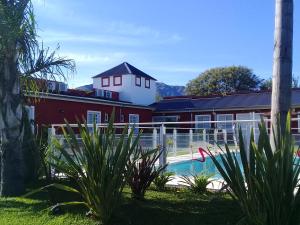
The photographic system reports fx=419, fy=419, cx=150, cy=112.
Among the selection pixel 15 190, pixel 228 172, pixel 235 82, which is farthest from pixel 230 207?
pixel 235 82

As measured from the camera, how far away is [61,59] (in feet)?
28.0

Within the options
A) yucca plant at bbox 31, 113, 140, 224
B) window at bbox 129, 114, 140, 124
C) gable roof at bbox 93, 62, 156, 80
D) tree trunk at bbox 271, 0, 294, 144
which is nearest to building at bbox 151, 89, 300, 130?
window at bbox 129, 114, 140, 124

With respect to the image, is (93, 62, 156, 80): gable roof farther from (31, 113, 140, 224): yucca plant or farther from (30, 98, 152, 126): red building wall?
(31, 113, 140, 224): yucca plant

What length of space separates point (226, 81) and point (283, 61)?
5552 cm

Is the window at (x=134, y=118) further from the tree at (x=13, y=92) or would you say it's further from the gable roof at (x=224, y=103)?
the tree at (x=13, y=92)

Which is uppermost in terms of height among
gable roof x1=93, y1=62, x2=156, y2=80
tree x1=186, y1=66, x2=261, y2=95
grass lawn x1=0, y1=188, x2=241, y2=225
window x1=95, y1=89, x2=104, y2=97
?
tree x1=186, y1=66, x2=261, y2=95

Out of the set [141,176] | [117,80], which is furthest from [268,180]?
[117,80]

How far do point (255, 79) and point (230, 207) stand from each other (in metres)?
55.5

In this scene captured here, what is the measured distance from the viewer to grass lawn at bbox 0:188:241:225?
5824 millimetres

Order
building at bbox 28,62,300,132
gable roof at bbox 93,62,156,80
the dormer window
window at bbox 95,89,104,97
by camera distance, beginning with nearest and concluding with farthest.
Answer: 1. building at bbox 28,62,300,132
2. window at bbox 95,89,104,97
3. the dormer window
4. gable roof at bbox 93,62,156,80

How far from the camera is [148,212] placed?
20.5 ft

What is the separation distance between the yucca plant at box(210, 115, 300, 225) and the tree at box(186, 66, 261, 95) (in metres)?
54.4

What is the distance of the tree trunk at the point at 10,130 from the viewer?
792 centimetres

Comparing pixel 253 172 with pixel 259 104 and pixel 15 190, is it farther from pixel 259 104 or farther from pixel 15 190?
pixel 259 104
